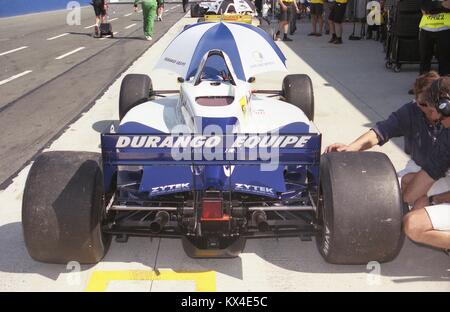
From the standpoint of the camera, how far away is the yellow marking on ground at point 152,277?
11.3 feet

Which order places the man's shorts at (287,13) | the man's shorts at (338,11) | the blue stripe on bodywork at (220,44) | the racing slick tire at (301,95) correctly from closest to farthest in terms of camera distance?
1. the blue stripe on bodywork at (220,44)
2. the racing slick tire at (301,95)
3. the man's shorts at (338,11)
4. the man's shorts at (287,13)

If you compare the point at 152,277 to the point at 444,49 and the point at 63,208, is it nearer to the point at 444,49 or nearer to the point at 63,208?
the point at 63,208

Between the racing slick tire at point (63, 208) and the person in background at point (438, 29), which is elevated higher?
the person in background at point (438, 29)

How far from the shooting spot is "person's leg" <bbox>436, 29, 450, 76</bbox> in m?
8.30

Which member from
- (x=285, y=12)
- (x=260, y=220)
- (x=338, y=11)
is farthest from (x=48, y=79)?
(x=260, y=220)

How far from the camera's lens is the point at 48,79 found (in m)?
11.2

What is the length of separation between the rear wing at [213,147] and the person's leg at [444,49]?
237 inches

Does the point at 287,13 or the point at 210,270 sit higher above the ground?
the point at 287,13

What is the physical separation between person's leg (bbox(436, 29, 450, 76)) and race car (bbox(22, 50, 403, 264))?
5.85 metres

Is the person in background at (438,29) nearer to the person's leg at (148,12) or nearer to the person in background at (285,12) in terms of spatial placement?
the person in background at (285,12)

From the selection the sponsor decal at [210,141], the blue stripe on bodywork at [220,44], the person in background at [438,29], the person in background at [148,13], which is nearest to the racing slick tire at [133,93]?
the blue stripe on bodywork at [220,44]

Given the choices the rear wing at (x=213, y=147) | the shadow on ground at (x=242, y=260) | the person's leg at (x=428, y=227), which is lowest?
the shadow on ground at (x=242, y=260)

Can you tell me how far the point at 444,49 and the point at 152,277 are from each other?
684 centimetres
